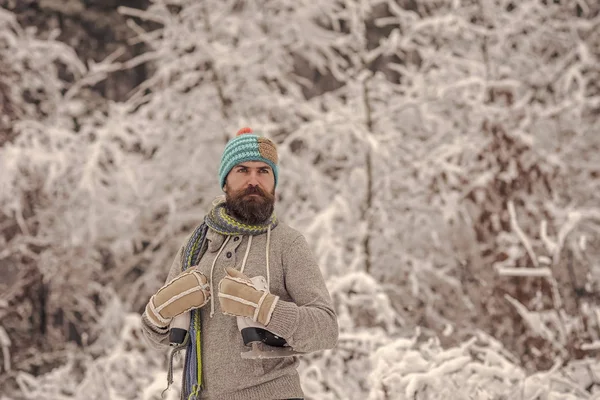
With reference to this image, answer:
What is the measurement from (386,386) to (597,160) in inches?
236

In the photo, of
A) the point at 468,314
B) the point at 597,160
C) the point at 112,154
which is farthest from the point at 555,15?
the point at 112,154

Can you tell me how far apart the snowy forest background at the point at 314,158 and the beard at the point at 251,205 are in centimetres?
403

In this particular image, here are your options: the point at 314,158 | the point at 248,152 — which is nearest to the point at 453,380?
the point at 248,152

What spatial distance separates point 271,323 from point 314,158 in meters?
5.93

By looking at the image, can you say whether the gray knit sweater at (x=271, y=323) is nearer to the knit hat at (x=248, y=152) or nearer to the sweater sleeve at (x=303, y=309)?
the sweater sleeve at (x=303, y=309)

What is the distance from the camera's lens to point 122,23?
31.7 ft

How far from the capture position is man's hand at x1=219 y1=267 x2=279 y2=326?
2047mm

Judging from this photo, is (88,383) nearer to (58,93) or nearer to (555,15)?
(58,93)

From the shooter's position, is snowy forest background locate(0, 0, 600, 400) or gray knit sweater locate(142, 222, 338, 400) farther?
snowy forest background locate(0, 0, 600, 400)

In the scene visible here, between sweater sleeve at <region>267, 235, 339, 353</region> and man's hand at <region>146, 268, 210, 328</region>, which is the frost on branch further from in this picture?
man's hand at <region>146, 268, 210, 328</region>

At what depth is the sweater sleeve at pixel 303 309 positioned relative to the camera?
2.07 metres

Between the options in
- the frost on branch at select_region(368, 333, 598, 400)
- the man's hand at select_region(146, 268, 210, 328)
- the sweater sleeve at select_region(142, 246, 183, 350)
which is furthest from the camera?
the frost on branch at select_region(368, 333, 598, 400)

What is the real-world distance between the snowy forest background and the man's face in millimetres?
3988

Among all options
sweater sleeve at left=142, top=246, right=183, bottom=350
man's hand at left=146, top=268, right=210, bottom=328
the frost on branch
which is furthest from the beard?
the frost on branch
